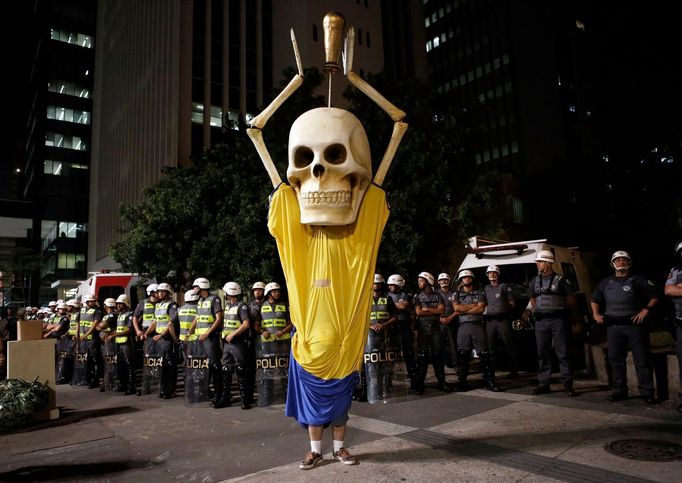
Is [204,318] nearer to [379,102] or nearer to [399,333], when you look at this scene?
[399,333]

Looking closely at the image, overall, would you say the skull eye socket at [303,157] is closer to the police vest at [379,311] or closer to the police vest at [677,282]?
the police vest at [379,311]

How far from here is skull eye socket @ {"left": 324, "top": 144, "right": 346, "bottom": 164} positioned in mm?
4242

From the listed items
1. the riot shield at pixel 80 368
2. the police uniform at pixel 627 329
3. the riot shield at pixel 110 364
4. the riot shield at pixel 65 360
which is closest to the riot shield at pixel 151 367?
the riot shield at pixel 110 364

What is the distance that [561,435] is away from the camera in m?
5.05

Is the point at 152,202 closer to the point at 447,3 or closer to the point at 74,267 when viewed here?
the point at 74,267

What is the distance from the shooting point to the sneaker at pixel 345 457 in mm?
4336

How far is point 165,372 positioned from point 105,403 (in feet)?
3.86

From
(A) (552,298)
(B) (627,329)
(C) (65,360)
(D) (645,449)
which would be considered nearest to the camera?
(D) (645,449)

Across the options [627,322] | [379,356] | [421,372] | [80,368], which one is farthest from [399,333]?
[80,368]

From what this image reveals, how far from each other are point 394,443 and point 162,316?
219 inches

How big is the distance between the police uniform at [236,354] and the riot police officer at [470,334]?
3476 millimetres

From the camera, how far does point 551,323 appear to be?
722 cm

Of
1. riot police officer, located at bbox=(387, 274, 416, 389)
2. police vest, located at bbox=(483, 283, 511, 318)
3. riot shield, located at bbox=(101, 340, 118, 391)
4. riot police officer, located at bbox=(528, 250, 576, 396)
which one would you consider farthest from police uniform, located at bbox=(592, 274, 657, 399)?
riot shield, located at bbox=(101, 340, 118, 391)

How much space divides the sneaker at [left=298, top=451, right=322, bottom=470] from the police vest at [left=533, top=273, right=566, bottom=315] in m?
4.40
